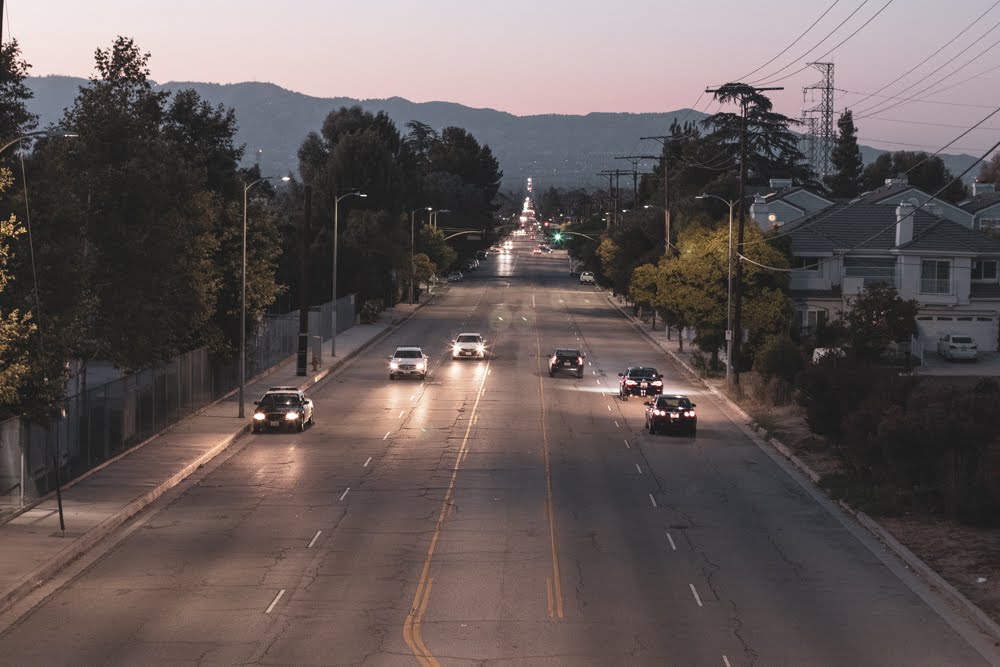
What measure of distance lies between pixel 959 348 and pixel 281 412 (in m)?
45.1

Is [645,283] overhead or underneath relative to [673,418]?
overhead

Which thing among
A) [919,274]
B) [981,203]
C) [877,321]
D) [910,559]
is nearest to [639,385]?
[877,321]

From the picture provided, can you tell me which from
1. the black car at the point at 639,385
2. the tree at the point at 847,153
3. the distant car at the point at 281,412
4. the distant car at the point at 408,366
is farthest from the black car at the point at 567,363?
the tree at the point at 847,153

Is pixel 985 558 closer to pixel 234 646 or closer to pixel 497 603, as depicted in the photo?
pixel 497 603

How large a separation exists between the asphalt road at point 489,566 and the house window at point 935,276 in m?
38.7

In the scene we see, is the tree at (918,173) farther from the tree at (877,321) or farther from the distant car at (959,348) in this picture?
the tree at (877,321)

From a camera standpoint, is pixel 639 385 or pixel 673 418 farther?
pixel 639 385

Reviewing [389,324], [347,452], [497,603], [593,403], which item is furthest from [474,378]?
[497,603]

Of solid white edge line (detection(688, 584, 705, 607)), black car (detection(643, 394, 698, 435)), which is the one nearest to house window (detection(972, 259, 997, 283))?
black car (detection(643, 394, 698, 435))

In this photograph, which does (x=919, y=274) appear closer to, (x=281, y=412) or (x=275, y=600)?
(x=281, y=412)

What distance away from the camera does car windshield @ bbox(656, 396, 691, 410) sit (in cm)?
4391

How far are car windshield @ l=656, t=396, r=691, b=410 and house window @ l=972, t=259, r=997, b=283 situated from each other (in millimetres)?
41923

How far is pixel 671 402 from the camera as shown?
44.2 meters

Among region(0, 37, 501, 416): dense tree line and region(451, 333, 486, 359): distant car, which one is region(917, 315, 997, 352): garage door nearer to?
region(451, 333, 486, 359): distant car
